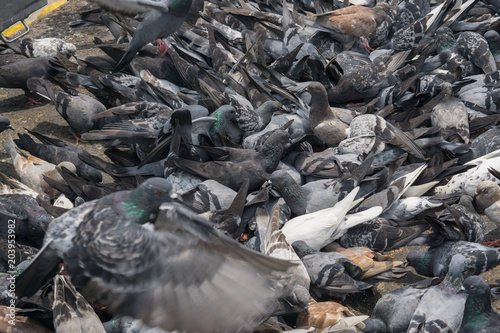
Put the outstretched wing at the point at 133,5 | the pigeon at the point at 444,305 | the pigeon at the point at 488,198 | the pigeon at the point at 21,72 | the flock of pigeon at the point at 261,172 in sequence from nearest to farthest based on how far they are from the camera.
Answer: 1. the flock of pigeon at the point at 261,172
2. the pigeon at the point at 444,305
3. the pigeon at the point at 488,198
4. the outstretched wing at the point at 133,5
5. the pigeon at the point at 21,72

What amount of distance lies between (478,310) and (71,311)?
268cm

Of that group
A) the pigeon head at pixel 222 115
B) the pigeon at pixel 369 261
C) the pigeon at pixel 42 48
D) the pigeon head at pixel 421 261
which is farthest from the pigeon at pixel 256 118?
the pigeon at pixel 42 48

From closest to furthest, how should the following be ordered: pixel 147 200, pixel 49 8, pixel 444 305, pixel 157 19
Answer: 1. pixel 147 200
2. pixel 444 305
3. pixel 157 19
4. pixel 49 8

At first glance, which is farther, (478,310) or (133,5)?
(133,5)

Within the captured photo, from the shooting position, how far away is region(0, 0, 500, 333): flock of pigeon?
3240mm

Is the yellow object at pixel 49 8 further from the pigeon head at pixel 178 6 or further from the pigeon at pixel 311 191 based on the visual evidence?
the pigeon at pixel 311 191

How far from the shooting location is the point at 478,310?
394cm

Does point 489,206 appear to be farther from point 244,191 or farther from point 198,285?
point 198,285

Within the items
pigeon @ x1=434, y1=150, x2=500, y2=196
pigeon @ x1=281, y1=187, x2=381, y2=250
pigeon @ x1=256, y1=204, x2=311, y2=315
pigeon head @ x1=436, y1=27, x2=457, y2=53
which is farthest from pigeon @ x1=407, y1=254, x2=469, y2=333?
pigeon head @ x1=436, y1=27, x2=457, y2=53

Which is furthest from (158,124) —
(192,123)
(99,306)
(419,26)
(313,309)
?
(419,26)

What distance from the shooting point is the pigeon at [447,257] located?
4426 mm

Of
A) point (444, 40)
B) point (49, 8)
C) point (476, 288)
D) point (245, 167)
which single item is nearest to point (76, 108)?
point (245, 167)

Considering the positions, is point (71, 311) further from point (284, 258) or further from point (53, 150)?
point (53, 150)

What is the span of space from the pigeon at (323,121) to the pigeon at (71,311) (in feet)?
10.0
